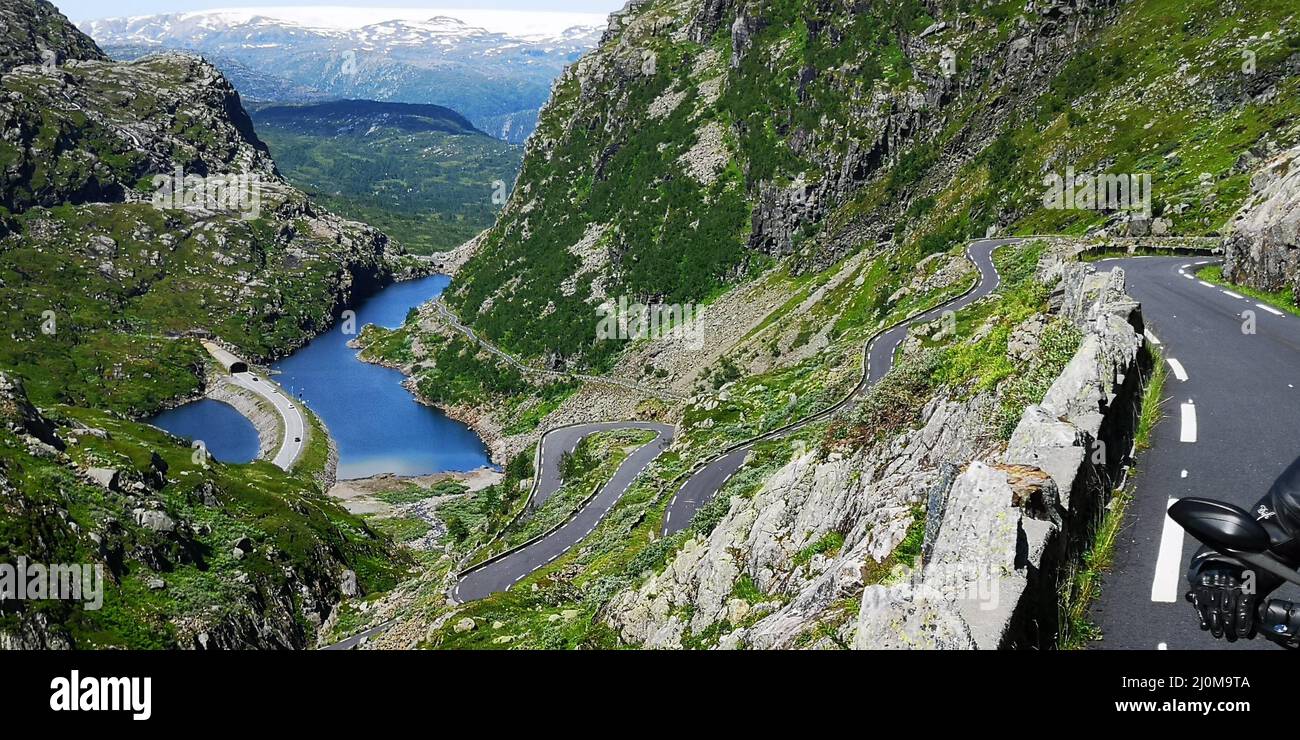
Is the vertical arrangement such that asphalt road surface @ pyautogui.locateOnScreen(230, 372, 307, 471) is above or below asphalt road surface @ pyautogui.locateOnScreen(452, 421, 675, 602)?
below

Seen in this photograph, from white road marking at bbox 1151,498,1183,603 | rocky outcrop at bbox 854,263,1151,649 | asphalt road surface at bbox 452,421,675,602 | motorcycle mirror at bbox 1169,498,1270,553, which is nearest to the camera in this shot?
motorcycle mirror at bbox 1169,498,1270,553

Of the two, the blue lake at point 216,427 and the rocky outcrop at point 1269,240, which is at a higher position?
the rocky outcrop at point 1269,240

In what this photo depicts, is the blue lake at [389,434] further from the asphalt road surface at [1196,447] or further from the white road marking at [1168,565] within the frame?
the white road marking at [1168,565]

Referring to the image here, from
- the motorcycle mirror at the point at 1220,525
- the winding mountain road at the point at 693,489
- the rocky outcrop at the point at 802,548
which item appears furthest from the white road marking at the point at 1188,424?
the winding mountain road at the point at 693,489

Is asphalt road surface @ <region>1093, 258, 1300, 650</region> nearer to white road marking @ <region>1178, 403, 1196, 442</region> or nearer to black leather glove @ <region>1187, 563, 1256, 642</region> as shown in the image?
white road marking @ <region>1178, 403, 1196, 442</region>

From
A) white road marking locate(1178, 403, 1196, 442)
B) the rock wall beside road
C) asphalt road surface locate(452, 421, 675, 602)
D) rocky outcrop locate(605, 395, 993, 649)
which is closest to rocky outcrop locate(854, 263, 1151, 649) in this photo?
white road marking locate(1178, 403, 1196, 442)
